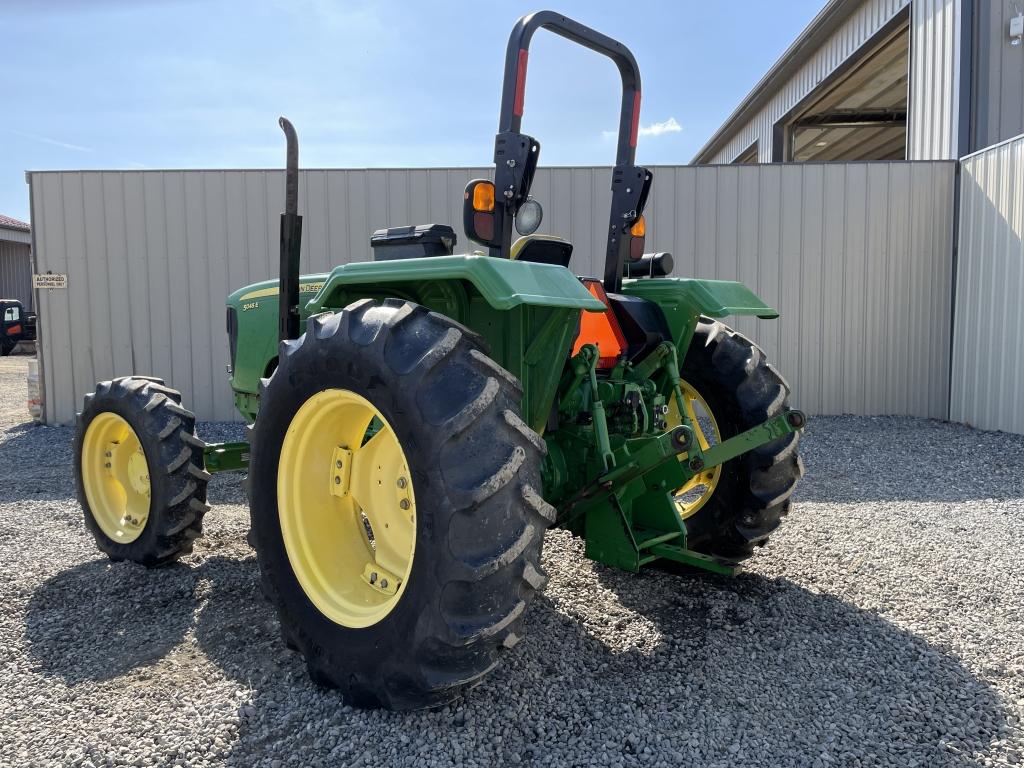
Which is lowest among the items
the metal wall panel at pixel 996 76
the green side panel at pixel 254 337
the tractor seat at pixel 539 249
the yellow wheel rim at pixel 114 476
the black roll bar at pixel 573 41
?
the yellow wheel rim at pixel 114 476

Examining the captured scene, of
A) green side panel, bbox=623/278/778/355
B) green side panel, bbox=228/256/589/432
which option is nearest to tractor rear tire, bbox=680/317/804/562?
green side panel, bbox=623/278/778/355

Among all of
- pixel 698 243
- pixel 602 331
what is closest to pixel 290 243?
pixel 602 331

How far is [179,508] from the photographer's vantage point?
3469 mm

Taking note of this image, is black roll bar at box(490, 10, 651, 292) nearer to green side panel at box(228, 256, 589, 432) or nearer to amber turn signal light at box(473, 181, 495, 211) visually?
amber turn signal light at box(473, 181, 495, 211)

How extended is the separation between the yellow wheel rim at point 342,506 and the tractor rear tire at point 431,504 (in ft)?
0.12

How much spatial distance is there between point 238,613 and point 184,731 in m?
0.91

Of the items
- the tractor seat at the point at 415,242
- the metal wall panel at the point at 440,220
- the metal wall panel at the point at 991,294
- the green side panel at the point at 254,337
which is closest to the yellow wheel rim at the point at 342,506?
the tractor seat at the point at 415,242

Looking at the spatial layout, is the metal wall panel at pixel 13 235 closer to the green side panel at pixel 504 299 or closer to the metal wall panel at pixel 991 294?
the metal wall panel at pixel 991 294

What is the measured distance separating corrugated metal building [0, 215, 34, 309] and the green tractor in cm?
2576

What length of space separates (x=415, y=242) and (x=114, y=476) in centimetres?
221

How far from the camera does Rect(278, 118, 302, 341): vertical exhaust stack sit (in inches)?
122

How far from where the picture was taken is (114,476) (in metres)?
3.85

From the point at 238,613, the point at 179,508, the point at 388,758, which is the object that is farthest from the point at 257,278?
the point at 388,758

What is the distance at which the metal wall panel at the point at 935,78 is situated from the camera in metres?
8.06
